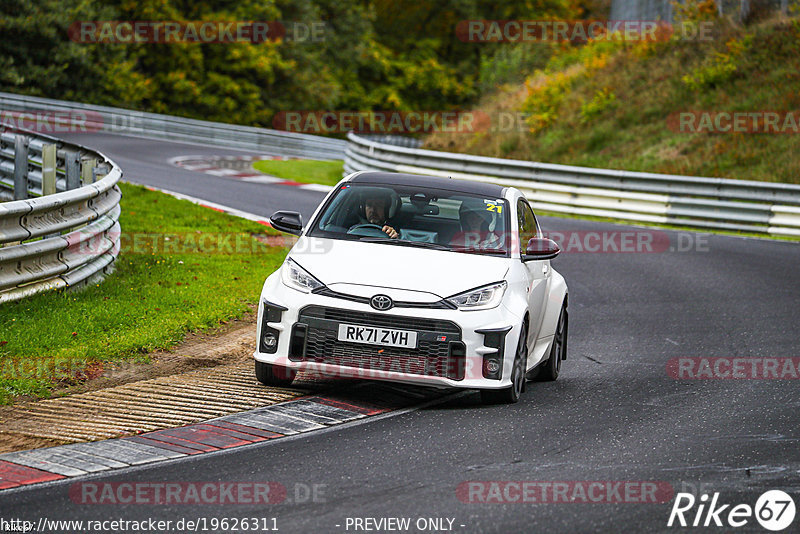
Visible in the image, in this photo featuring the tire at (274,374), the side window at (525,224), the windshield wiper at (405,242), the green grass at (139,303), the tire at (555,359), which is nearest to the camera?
the tire at (274,374)

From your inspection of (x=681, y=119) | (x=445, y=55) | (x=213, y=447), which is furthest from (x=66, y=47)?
(x=213, y=447)

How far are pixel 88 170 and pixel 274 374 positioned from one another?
6.34 meters

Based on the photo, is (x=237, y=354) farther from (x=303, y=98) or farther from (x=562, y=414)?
(x=303, y=98)

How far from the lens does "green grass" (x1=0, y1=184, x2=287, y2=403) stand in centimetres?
798

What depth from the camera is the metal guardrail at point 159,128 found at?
3484cm

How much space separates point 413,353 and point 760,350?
4509 millimetres

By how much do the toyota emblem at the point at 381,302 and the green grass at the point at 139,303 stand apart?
2.32 m

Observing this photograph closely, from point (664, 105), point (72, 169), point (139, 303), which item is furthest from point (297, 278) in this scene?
point (664, 105)

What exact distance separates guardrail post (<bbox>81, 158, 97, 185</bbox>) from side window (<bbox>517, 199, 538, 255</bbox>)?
238 inches

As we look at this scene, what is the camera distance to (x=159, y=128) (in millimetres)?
37031

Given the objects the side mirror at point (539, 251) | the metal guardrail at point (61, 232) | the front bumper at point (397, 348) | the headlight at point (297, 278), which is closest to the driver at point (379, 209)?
the headlight at point (297, 278)

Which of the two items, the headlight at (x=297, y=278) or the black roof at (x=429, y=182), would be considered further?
the black roof at (x=429, y=182)

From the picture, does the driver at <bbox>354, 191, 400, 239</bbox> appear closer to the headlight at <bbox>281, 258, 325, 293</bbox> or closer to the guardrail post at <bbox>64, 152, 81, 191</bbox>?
the headlight at <bbox>281, 258, 325, 293</bbox>

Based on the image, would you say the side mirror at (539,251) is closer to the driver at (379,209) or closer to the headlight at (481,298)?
the headlight at (481,298)
